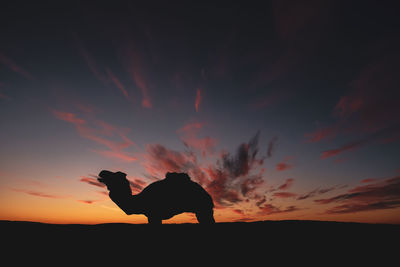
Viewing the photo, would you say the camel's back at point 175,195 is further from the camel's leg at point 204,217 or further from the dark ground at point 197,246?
the dark ground at point 197,246

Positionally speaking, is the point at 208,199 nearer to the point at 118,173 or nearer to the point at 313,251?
the point at 118,173

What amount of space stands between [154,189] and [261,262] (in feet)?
26.4

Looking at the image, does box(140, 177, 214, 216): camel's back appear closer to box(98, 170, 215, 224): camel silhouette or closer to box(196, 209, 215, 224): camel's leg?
box(98, 170, 215, 224): camel silhouette

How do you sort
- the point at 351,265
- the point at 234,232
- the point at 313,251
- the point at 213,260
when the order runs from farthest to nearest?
the point at 234,232 → the point at 313,251 → the point at 213,260 → the point at 351,265

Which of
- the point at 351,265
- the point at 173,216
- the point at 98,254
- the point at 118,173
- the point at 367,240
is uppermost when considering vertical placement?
the point at 118,173

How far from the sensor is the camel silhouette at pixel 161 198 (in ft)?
39.3

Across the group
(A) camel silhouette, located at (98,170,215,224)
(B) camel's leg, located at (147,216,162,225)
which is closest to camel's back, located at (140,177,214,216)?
(A) camel silhouette, located at (98,170,215,224)

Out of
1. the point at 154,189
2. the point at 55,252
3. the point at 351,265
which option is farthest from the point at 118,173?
the point at 351,265

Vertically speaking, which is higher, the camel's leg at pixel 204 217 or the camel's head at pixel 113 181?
the camel's head at pixel 113 181

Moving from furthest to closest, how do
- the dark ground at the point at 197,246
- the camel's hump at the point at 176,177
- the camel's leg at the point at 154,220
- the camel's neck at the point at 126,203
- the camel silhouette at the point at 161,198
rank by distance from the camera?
the camel's hump at the point at 176,177 → the camel's neck at the point at 126,203 → the camel silhouette at the point at 161,198 → the camel's leg at the point at 154,220 → the dark ground at the point at 197,246

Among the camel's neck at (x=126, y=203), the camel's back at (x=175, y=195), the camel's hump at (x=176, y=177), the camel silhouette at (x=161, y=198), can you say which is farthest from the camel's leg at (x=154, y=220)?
the camel's hump at (x=176, y=177)

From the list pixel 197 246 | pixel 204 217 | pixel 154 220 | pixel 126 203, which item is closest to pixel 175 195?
pixel 154 220

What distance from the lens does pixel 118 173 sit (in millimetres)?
12906

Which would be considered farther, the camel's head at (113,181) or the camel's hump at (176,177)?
the camel's hump at (176,177)
